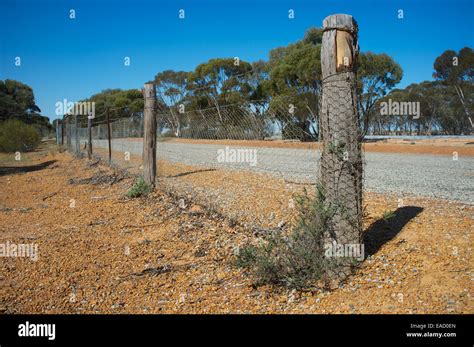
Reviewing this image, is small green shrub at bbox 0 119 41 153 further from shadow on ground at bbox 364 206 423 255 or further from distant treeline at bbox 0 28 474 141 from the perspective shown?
shadow on ground at bbox 364 206 423 255

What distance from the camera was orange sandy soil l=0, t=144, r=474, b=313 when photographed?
127 inches

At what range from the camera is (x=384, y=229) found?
174 inches

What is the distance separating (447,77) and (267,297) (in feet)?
168

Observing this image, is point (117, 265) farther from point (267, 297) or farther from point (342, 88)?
point (342, 88)

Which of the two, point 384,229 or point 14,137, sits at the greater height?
point 14,137

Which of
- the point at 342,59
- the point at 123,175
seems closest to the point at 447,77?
the point at 123,175

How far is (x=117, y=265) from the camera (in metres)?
4.61

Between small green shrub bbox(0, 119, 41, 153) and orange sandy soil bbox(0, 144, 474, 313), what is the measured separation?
24.7 meters

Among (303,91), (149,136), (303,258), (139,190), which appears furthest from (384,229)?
(303,91)

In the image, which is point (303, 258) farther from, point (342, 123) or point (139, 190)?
point (139, 190)

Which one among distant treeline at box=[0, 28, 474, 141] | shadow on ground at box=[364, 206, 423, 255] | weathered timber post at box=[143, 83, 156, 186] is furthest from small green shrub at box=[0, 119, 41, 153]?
shadow on ground at box=[364, 206, 423, 255]

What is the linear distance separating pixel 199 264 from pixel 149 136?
180 inches

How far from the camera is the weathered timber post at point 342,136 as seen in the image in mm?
3605

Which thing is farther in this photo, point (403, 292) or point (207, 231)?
point (207, 231)
